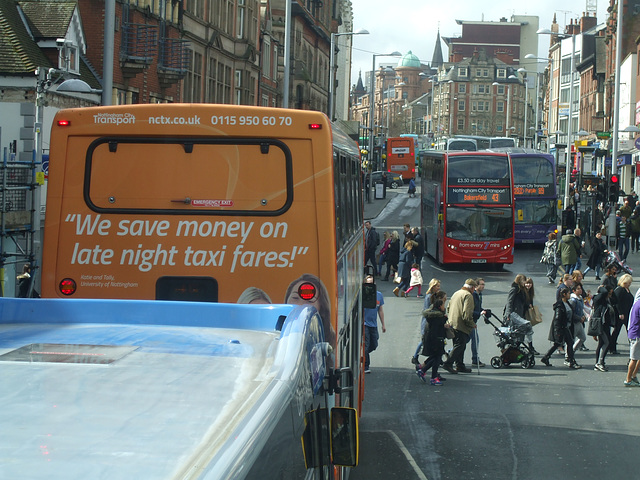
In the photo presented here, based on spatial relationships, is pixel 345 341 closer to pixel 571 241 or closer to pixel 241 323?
pixel 241 323

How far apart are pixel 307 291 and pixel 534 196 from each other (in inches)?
1272

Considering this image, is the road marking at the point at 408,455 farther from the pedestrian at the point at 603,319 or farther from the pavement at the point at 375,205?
the pavement at the point at 375,205

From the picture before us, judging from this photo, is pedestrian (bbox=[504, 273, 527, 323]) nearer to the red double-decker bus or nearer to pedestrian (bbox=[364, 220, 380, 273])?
pedestrian (bbox=[364, 220, 380, 273])

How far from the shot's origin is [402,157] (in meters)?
95.9

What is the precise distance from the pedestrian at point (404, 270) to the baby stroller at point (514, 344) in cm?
891

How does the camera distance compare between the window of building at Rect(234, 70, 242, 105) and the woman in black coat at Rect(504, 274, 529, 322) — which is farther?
the window of building at Rect(234, 70, 242, 105)

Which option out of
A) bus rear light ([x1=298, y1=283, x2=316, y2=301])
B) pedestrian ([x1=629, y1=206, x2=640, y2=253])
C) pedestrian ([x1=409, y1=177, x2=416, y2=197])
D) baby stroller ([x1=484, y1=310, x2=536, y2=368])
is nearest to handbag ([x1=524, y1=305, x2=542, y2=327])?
baby stroller ([x1=484, y1=310, x2=536, y2=368])

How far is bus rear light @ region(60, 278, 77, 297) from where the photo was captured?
7.14 m

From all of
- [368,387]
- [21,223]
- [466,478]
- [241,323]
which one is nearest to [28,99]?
[21,223]

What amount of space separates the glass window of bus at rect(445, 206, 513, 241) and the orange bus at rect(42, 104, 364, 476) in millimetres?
24930

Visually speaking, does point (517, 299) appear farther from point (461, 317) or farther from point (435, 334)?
point (435, 334)

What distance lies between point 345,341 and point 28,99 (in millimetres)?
19472

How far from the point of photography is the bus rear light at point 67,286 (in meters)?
7.14

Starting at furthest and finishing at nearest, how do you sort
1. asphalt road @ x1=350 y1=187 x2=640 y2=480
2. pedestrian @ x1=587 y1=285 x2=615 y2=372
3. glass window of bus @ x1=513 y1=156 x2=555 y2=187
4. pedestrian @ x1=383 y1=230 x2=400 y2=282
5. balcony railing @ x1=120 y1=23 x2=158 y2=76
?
glass window of bus @ x1=513 y1=156 x2=555 y2=187 → balcony railing @ x1=120 y1=23 x2=158 y2=76 → pedestrian @ x1=383 y1=230 x2=400 y2=282 → pedestrian @ x1=587 y1=285 x2=615 y2=372 → asphalt road @ x1=350 y1=187 x2=640 y2=480
